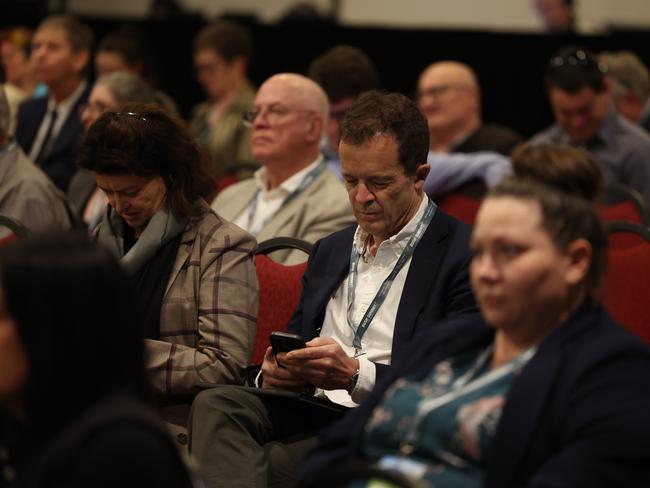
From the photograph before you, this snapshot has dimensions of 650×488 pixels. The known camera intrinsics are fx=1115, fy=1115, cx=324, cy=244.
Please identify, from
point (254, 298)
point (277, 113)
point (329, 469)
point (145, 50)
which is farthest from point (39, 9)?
point (329, 469)

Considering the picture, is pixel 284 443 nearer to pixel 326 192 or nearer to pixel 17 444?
pixel 17 444

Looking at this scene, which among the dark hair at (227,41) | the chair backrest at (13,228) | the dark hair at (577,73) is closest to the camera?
the chair backrest at (13,228)

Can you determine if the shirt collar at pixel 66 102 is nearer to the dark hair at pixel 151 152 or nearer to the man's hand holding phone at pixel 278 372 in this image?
the dark hair at pixel 151 152

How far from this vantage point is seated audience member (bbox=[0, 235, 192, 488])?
5.43 ft

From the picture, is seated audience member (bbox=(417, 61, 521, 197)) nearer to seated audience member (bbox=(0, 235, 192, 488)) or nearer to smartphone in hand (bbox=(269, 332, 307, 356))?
smartphone in hand (bbox=(269, 332, 307, 356))

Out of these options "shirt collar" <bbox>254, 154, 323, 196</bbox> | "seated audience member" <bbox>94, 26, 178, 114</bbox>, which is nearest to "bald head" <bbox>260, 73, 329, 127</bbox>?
"shirt collar" <bbox>254, 154, 323, 196</bbox>

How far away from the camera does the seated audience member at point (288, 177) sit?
4102 mm

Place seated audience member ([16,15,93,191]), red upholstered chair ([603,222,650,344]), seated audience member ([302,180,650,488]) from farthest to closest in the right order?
seated audience member ([16,15,93,191]) < red upholstered chair ([603,222,650,344]) < seated audience member ([302,180,650,488])

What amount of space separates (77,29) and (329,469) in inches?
187

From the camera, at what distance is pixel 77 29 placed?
639cm

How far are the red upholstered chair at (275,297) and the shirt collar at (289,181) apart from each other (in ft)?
2.89

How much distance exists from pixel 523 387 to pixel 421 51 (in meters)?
5.52

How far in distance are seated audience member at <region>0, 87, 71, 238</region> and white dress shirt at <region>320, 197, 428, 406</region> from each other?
1.28 meters

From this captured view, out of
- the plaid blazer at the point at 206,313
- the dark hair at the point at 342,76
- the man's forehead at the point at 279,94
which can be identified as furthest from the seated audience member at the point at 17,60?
the plaid blazer at the point at 206,313
